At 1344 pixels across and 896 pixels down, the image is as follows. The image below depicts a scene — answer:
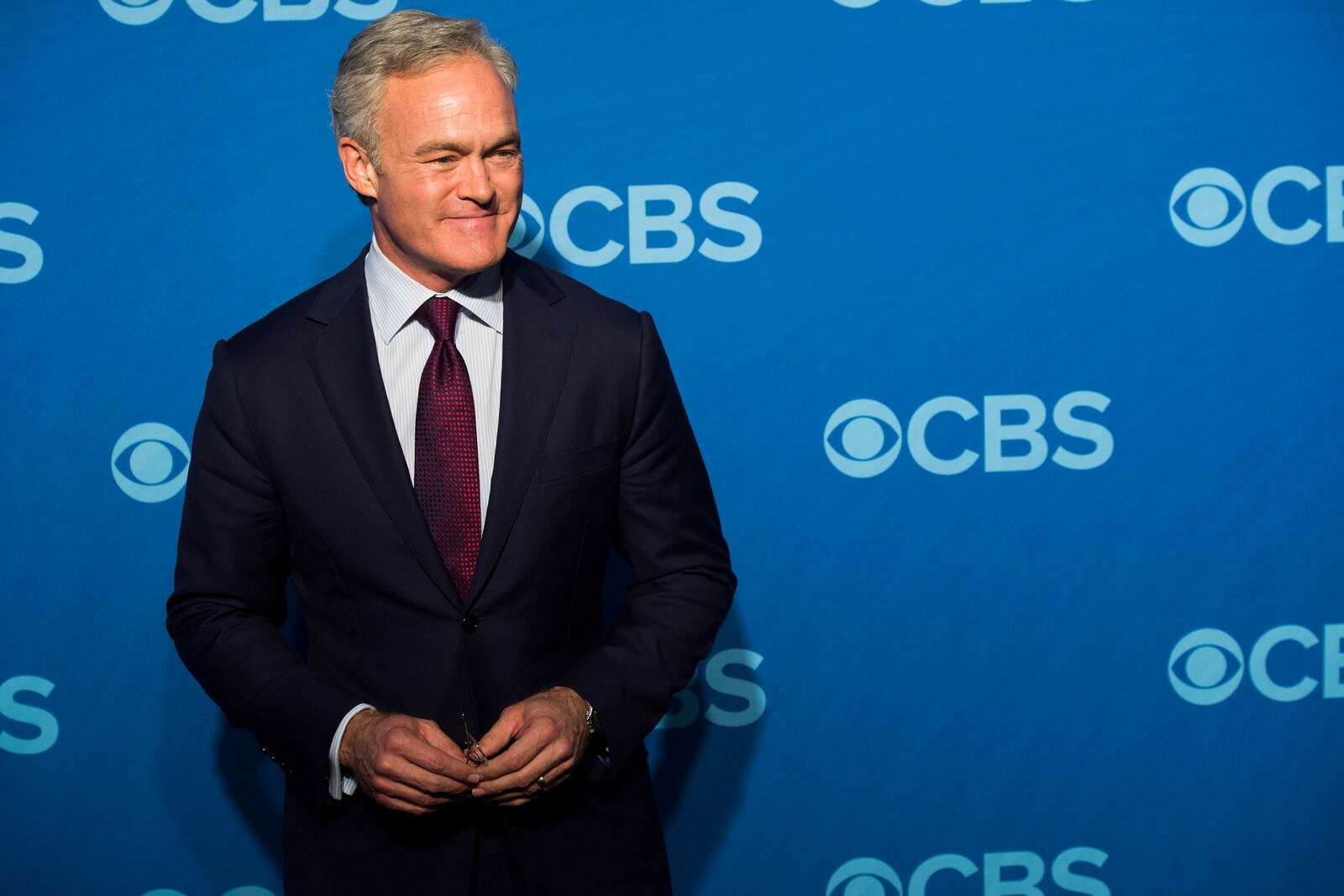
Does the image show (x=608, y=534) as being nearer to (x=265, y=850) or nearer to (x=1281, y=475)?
(x=265, y=850)

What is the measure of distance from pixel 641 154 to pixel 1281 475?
127 centimetres

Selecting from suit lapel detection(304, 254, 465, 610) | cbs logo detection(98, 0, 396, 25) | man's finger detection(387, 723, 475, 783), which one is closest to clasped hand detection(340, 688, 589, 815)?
man's finger detection(387, 723, 475, 783)

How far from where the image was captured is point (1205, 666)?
7.52 feet

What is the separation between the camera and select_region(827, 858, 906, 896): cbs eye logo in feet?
7.64

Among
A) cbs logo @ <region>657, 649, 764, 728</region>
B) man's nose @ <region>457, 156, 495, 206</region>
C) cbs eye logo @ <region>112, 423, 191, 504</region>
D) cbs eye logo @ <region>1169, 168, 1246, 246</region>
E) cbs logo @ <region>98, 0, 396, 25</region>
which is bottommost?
cbs logo @ <region>657, 649, 764, 728</region>

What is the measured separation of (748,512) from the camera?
7.16 feet

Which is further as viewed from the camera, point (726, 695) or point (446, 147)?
point (726, 695)

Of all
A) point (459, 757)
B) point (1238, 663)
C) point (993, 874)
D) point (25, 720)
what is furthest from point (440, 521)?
point (1238, 663)

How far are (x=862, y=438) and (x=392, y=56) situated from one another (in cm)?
108

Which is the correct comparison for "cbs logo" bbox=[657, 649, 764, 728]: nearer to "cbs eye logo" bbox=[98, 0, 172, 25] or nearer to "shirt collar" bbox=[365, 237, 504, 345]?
"shirt collar" bbox=[365, 237, 504, 345]

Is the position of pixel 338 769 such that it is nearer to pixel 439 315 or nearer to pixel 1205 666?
pixel 439 315

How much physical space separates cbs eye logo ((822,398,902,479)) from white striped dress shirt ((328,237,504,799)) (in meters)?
0.81

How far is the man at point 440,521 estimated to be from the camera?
1.42 metres

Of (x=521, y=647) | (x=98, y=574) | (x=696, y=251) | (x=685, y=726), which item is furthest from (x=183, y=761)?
(x=696, y=251)
